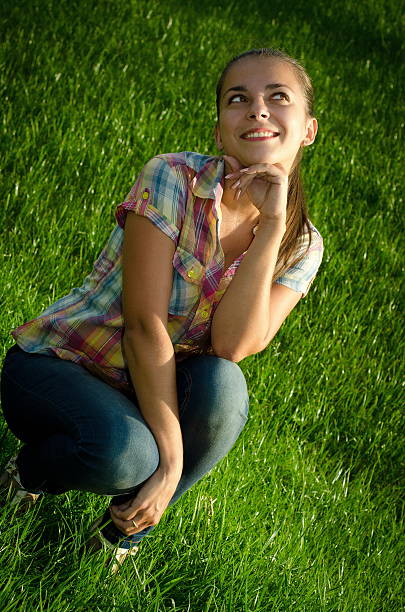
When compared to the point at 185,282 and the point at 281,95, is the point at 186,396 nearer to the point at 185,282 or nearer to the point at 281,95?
the point at 185,282

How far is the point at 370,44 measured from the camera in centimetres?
886

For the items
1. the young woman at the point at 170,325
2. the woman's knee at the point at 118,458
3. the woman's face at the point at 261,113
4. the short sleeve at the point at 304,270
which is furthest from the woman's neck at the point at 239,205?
the woman's knee at the point at 118,458

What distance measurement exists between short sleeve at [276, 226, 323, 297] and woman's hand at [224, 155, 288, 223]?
0.26 metres

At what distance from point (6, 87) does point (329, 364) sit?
2616mm

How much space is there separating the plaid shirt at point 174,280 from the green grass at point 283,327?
1.81 feet

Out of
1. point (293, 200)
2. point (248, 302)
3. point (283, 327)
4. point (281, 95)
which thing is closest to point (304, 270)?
point (293, 200)

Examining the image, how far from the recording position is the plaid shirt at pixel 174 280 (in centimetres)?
281

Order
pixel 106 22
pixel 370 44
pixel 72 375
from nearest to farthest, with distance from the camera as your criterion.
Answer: pixel 72 375, pixel 106 22, pixel 370 44

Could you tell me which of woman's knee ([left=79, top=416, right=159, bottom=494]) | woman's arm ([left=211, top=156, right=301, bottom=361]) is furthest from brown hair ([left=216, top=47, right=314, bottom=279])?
woman's knee ([left=79, top=416, right=159, bottom=494])

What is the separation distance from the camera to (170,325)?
2.94m

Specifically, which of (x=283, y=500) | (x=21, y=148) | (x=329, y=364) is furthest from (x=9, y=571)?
(x=21, y=148)

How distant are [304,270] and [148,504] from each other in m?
1.00

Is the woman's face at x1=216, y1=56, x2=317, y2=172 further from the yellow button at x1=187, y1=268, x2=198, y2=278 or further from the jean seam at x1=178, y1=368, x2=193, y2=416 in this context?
the jean seam at x1=178, y1=368, x2=193, y2=416

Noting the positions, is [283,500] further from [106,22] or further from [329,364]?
[106,22]
